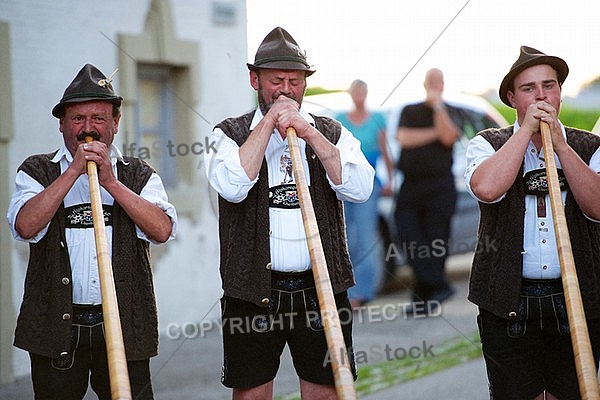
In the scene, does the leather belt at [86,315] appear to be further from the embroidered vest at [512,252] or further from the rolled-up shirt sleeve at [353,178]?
the embroidered vest at [512,252]

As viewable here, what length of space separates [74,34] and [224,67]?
0.81 meters

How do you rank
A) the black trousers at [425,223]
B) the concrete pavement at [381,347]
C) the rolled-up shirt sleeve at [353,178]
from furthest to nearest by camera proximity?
1. the black trousers at [425,223]
2. the concrete pavement at [381,347]
3. the rolled-up shirt sleeve at [353,178]

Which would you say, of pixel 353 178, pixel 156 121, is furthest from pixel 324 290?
pixel 156 121

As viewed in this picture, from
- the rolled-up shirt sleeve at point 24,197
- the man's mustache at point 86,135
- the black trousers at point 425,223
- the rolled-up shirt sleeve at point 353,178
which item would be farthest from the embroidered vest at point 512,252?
the black trousers at point 425,223

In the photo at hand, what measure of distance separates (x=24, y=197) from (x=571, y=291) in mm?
1884

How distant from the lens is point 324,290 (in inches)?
133

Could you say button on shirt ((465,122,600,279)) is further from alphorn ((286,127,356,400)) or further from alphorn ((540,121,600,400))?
alphorn ((286,127,356,400))

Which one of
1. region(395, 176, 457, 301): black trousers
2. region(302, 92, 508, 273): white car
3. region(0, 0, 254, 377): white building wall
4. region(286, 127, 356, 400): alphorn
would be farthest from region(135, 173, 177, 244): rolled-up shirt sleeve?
region(395, 176, 457, 301): black trousers

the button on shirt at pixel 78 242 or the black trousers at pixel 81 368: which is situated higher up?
the button on shirt at pixel 78 242

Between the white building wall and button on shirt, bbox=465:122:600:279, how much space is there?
1.83 metres

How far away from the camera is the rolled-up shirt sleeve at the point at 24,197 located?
3.66 meters

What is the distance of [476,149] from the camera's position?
384cm

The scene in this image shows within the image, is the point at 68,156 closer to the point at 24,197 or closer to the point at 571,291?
the point at 24,197

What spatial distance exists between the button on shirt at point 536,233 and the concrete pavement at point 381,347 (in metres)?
2.10
